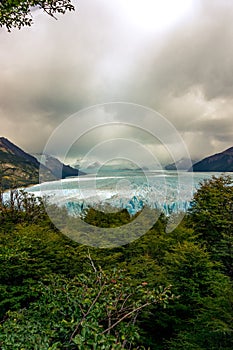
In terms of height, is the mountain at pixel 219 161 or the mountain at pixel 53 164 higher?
the mountain at pixel 219 161

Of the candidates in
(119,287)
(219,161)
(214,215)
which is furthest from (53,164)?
(219,161)

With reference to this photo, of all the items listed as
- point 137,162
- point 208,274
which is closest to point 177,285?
point 208,274

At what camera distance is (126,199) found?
20703mm

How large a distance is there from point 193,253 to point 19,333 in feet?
24.9

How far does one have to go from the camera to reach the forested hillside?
410cm

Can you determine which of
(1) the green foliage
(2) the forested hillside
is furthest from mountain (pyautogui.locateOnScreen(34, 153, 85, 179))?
(1) the green foliage

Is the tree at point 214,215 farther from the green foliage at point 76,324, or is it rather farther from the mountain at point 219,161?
the mountain at point 219,161

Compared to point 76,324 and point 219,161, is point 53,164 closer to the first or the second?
point 76,324

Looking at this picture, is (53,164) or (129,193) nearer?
(53,164)

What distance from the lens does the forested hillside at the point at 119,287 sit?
410 centimetres

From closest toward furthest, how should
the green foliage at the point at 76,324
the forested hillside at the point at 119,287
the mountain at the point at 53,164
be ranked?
the green foliage at the point at 76,324 < the forested hillside at the point at 119,287 < the mountain at the point at 53,164

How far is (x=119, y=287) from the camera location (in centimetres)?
465

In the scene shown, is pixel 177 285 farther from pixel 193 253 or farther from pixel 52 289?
pixel 52 289

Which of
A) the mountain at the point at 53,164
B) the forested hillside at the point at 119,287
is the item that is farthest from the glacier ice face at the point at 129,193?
the mountain at the point at 53,164
